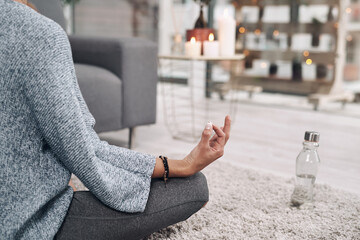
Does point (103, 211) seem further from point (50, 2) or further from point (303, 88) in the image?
point (303, 88)

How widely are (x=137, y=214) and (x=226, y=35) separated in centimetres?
145

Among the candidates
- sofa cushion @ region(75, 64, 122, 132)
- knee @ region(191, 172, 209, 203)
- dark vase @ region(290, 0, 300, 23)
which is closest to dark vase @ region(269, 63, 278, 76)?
dark vase @ region(290, 0, 300, 23)

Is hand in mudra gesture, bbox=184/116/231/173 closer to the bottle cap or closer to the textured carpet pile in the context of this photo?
the textured carpet pile

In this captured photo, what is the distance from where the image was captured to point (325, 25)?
3336 millimetres

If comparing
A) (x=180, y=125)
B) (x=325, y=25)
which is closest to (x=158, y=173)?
(x=180, y=125)

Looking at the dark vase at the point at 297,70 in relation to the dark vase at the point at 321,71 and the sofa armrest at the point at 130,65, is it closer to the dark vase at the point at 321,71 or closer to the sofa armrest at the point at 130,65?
the dark vase at the point at 321,71

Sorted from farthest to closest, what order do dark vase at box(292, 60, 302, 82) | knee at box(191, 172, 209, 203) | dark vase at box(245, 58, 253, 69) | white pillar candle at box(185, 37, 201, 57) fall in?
1. dark vase at box(245, 58, 253, 69)
2. dark vase at box(292, 60, 302, 82)
3. white pillar candle at box(185, 37, 201, 57)
4. knee at box(191, 172, 209, 203)

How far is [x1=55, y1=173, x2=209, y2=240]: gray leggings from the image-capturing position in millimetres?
874

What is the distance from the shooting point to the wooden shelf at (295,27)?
3.34 metres

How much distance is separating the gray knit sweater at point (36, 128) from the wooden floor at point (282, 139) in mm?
1132

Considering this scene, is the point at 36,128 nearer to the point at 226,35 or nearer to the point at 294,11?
the point at 226,35

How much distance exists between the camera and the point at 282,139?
2354 millimetres

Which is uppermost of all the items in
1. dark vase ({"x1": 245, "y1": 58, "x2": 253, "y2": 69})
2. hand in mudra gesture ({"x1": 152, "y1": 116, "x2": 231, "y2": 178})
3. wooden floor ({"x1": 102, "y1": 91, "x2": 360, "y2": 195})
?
dark vase ({"x1": 245, "y1": 58, "x2": 253, "y2": 69})

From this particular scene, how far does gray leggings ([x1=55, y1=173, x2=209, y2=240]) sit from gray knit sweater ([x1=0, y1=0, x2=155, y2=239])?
0.06 m
